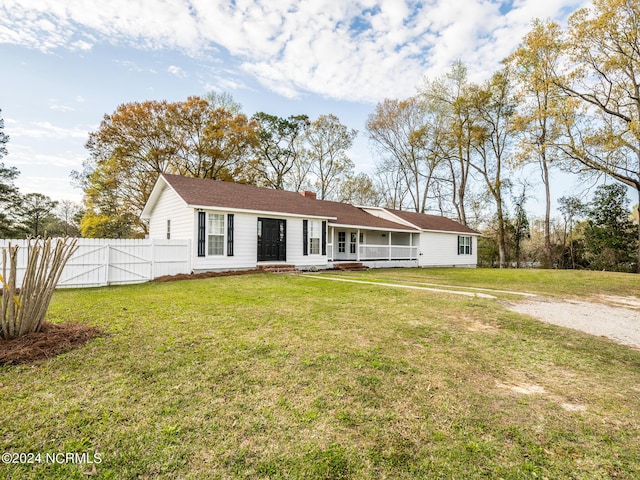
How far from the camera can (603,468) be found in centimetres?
193

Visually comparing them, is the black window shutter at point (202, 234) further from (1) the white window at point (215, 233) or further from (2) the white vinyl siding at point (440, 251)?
(2) the white vinyl siding at point (440, 251)

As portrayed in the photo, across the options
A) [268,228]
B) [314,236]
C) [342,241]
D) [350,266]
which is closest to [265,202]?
[268,228]

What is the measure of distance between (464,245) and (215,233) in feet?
63.0

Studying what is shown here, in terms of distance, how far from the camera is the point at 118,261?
1004cm

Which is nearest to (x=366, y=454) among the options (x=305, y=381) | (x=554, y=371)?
(x=305, y=381)

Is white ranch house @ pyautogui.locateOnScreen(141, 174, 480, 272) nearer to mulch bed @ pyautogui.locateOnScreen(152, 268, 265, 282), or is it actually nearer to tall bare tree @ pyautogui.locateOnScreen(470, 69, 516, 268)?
mulch bed @ pyautogui.locateOnScreen(152, 268, 265, 282)

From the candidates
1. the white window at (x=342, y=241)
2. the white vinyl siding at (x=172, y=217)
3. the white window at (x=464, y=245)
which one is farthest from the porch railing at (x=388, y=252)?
the white vinyl siding at (x=172, y=217)

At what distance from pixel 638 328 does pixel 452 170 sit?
2708 centimetres

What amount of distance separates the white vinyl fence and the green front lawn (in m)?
5.31

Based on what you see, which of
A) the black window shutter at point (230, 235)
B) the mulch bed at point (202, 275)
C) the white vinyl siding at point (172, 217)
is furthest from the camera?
the black window shutter at point (230, 235)

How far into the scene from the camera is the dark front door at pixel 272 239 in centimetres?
1396

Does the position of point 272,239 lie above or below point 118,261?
above

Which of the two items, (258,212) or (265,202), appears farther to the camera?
(265,202)

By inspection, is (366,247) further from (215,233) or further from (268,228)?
(215,233)
